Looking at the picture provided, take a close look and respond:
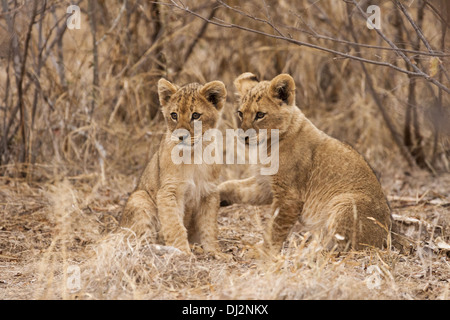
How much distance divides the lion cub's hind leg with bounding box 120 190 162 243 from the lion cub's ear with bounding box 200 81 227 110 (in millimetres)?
1017

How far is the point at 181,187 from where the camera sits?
209 inches

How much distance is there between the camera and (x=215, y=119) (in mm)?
5398

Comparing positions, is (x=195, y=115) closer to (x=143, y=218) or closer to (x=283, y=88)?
(x=283, y=88)

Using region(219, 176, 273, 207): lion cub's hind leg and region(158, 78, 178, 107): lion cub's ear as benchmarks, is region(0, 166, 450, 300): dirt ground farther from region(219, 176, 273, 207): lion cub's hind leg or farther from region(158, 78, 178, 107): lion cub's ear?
region(158, 78, 178, 107): lion cub's ear

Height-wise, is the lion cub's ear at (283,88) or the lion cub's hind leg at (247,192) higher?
the lion cub's ear at (283,88)

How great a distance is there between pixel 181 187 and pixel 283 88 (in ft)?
3.89

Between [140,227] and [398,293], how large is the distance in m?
2.16

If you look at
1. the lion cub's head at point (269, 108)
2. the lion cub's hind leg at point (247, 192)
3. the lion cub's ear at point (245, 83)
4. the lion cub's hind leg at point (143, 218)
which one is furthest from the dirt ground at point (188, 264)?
the lion cub's ear at point (245, 83)

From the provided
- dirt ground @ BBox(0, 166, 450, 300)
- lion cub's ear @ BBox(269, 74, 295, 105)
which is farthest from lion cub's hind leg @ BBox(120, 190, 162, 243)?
→ lion cub's ear @ BBox(269, 74, 295, 105)

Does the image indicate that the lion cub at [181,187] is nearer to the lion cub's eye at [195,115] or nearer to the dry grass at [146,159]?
the lion cub's eye at [195,115]

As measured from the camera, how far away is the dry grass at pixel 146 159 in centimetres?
420

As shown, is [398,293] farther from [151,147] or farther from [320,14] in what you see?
[320,14]

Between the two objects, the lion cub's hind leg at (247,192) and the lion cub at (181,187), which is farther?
the lion cub's hind leg at (247,192)
